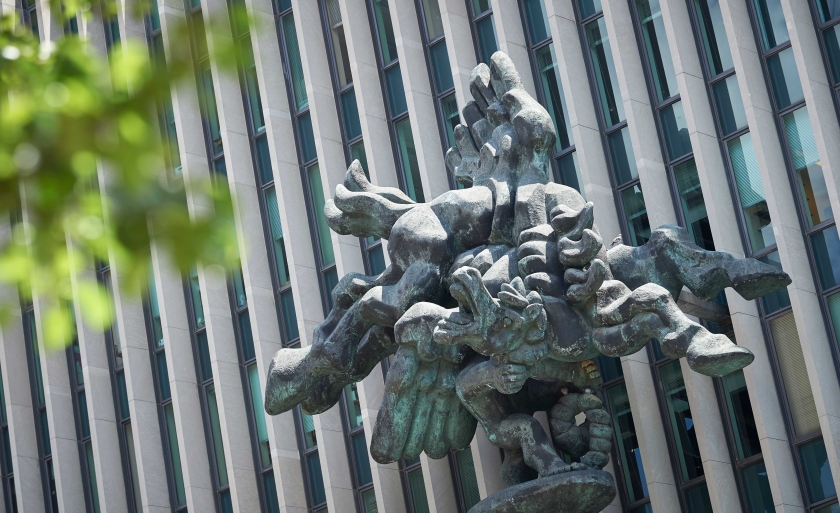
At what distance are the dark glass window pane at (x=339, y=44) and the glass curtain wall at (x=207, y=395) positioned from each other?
392cm

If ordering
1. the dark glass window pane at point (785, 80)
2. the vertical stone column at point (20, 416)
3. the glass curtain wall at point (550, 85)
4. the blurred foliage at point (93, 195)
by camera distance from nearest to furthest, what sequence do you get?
1. the blurred foliage at point (93, 195)
2. the dark glass window pane at point (785, 80)
3. the glass curtain wall at point (550, 85)
4. the vertical stone column at point (20, 416)

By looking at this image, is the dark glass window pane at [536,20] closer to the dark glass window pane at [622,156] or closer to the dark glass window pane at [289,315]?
the dark glass window pane at [622,156]

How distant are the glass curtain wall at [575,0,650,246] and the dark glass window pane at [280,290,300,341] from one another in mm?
5994

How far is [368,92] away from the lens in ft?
79.9

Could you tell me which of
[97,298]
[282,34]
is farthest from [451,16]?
[97,298]

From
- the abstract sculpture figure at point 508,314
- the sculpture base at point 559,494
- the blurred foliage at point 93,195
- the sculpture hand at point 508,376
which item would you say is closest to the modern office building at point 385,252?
the abstract sculpture figure at point 508,314

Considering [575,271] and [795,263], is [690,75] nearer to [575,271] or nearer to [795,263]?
[795,263]

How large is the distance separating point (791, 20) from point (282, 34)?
31.1 feet

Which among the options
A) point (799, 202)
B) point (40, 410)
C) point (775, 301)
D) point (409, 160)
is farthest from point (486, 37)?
point (40, 410)

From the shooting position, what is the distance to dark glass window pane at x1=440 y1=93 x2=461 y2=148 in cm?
2345

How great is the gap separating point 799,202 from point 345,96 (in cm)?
821

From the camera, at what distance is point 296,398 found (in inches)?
586

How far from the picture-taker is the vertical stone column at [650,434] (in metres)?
19.5

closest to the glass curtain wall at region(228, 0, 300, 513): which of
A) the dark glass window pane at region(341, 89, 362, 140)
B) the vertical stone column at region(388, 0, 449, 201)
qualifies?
the dark glass window pane at region(341, 89, 362, 140)
